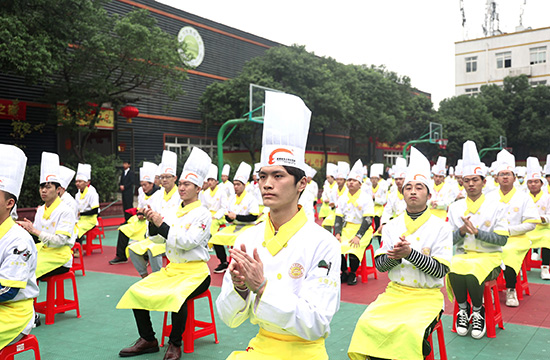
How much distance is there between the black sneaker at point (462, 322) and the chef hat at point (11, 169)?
4240 millimetres

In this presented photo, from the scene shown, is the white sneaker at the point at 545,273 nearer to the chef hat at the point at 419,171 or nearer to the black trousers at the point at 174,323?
the chef hat at the point at 419,171

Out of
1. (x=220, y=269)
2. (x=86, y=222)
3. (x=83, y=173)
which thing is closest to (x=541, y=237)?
(x=220, y=269)

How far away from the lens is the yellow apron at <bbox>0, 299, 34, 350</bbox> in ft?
10.7

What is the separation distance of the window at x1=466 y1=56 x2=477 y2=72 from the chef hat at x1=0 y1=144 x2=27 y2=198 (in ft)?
164

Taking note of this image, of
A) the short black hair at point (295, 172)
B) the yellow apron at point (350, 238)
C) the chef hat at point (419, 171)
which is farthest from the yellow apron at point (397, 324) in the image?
the yellow apron at point (350, 238)

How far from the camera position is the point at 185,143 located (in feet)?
78.5

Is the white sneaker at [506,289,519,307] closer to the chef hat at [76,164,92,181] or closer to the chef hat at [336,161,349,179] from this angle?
the chef hat at [336,161,349,179]

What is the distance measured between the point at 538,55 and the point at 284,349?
1952 inches

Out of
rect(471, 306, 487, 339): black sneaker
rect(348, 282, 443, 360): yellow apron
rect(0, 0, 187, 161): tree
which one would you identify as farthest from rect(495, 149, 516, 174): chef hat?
rect(0, 0, 187, 161): tree

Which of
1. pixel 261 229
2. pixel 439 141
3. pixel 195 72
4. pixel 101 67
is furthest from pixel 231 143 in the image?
pixel 261 229

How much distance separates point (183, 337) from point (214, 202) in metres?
5.84

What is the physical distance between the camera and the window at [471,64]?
A: 47.5 m

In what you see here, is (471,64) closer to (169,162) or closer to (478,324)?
(478,324)

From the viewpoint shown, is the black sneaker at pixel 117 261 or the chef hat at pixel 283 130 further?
the black sneaker at pixel 117 261
